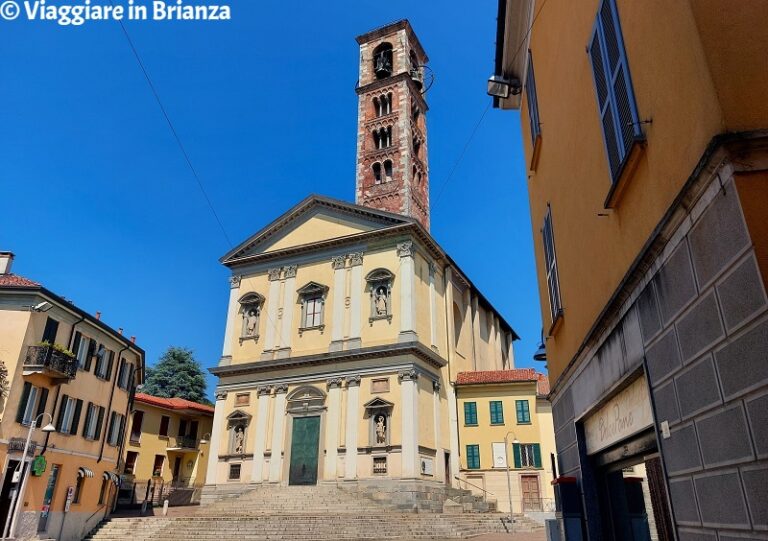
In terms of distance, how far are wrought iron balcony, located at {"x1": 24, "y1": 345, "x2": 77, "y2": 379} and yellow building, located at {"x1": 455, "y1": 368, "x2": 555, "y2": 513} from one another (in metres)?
19.1

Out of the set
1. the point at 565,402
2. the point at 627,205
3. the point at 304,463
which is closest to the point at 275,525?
the point at 304,463

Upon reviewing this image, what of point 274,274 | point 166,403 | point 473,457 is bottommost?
point 473,457

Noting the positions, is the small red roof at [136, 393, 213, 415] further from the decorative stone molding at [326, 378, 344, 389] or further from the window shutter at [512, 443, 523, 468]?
the window shutter at [512, 443, 523, 468]

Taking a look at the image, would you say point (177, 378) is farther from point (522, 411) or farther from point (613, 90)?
point (613, 90)

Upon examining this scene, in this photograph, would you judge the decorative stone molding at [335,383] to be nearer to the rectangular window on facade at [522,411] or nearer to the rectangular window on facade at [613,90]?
the rectangular window on facade at [522,411]

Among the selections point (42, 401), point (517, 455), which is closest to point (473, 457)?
point (517, 455)

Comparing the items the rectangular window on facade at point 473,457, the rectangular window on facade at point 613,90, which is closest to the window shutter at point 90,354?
the rectangular window on facade at point 473,457

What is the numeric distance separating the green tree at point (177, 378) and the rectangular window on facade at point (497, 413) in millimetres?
37230

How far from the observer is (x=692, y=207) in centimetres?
348

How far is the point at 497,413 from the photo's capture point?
29484 millimetres

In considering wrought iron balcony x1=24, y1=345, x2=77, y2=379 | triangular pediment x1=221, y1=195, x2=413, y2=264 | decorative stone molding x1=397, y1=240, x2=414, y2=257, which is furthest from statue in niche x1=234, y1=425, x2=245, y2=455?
decorative stone molding x1=397, y1=240, x2=414, y2=257

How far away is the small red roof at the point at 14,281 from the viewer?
68.4 ft

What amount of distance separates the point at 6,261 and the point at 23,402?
297 inches

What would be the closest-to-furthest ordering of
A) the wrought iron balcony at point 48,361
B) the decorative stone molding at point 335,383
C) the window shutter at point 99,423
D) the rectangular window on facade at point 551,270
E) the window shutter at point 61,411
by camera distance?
the rectangular window on facade at point 551,270
the wrought iron balcony at point 48,361
the window shutter at point 61,411
the window shutter at point 99,423
the decorative stone molding at point 335,383
